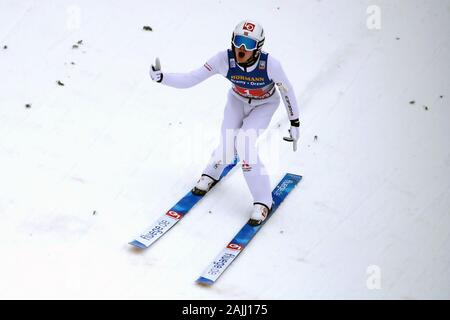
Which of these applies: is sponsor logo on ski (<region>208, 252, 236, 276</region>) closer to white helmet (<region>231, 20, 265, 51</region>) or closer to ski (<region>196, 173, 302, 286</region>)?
ski (<region>196, 173, 302, 286</region>)

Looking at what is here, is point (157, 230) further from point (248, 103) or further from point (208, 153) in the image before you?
point (208, 153)

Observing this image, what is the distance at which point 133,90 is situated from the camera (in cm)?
781

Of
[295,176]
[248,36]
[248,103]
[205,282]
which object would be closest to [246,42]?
[248,36]

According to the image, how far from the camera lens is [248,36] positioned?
18.1 ft

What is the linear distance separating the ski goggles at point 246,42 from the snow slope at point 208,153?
1.59 m

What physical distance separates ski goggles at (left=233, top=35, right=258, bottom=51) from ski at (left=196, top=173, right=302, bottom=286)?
159 cm

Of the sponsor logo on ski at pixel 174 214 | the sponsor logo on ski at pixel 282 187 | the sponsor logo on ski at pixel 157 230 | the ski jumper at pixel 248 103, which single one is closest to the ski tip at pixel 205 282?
the sponsor logo on ski at pixel 157 230

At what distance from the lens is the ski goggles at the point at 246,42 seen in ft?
18.1

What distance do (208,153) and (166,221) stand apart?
134 cm

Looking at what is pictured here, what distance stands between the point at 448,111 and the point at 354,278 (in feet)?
10.4

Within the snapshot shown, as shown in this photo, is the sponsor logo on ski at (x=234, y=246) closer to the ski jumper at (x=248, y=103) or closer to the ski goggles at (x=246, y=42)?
the ski jumper at (x=248, y=103)

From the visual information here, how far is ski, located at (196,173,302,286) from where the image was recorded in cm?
540

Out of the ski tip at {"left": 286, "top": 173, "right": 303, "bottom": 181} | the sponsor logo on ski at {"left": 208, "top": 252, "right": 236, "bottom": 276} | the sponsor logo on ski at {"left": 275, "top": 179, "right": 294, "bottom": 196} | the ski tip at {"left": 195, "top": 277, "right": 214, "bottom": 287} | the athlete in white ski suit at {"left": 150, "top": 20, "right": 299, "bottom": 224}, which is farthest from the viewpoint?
the ski tip at {"left": 286, "top": 173, "right": 303, "bottom": 181}

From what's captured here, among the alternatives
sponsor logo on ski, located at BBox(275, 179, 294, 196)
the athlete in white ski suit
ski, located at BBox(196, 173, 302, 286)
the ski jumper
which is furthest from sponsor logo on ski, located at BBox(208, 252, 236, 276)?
sponsor logo on ski, located at BBox(275, 179, 294, 196)
